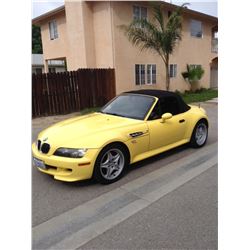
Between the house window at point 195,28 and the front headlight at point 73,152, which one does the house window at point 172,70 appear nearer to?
the house window at point 195,28

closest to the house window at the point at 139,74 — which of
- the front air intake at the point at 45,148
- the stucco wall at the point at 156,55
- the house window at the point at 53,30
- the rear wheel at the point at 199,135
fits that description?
the stucco wall at the point at 156,55

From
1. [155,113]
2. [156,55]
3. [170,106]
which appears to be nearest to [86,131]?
[155,113]

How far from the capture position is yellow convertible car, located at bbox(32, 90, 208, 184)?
3516mm

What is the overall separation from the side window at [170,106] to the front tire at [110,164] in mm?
1314

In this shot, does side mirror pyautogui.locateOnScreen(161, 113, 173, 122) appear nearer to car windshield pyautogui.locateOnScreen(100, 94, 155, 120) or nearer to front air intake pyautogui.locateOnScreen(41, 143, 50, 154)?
car windshield pyautogui.locateOnScreen(100, 94, 155, 120)

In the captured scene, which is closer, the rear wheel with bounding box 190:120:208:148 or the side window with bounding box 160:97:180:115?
the side window with bounding box 160:97:180:115

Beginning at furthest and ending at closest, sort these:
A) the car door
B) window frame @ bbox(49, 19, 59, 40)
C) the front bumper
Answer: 1. window frame @ bbox(49, 19, 59, 40)
2. the car door
3. the front bumper

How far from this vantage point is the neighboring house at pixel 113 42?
12.8m

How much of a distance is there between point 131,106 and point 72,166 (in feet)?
5.95

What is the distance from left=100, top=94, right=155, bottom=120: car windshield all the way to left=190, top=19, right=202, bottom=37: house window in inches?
588

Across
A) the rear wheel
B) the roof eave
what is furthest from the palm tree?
the rear wheel
